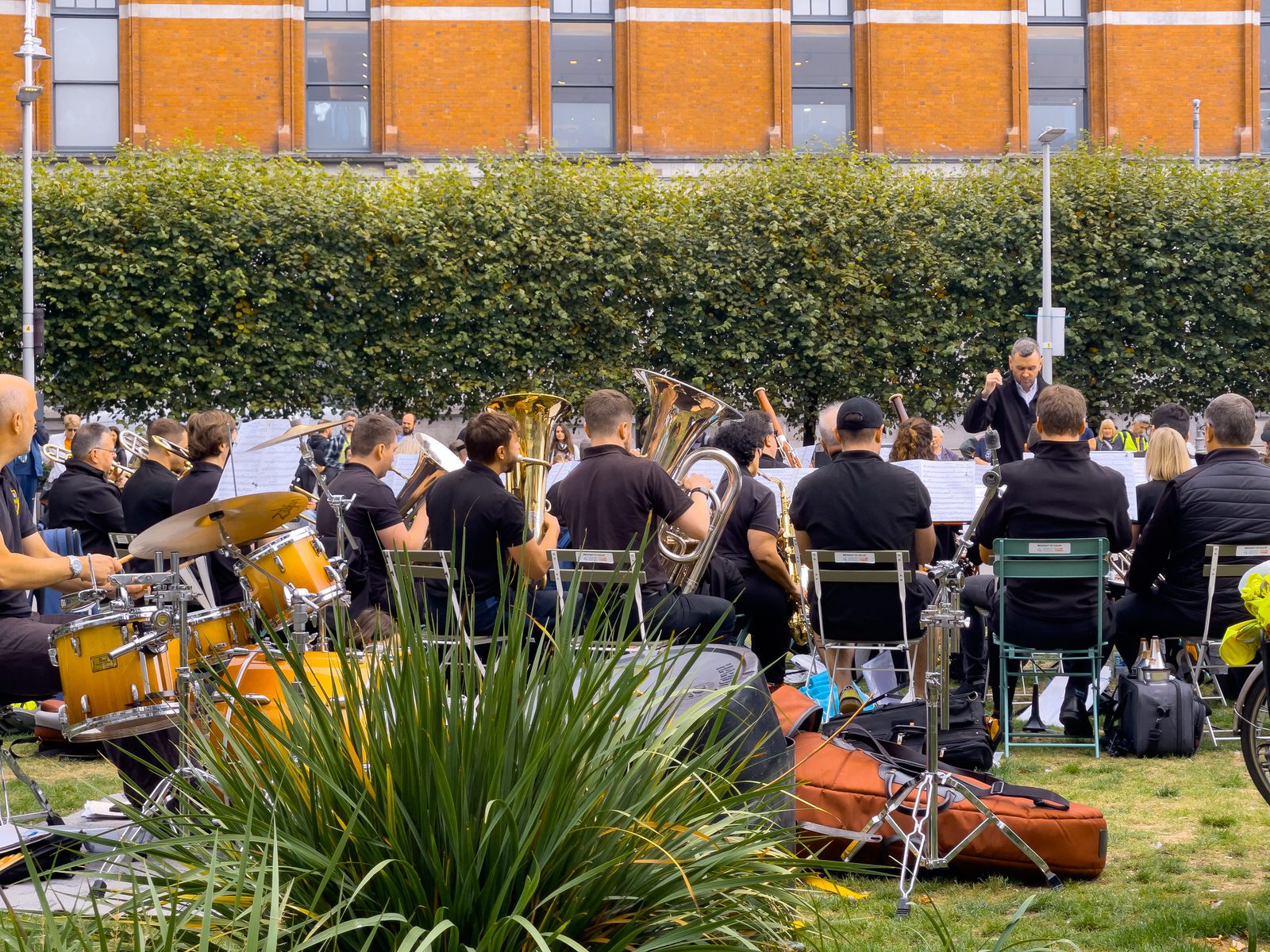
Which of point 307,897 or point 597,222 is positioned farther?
point 597,222

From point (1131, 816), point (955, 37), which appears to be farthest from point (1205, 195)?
point (1131, 816)

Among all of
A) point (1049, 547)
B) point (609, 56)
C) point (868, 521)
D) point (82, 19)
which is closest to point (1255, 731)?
point (1049, 547)

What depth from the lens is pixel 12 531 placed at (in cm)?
537

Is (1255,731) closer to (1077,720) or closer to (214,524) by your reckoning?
(1077,720)

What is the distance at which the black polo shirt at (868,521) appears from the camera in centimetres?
666

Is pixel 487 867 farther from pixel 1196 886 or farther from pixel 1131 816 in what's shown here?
pixel 1131 816

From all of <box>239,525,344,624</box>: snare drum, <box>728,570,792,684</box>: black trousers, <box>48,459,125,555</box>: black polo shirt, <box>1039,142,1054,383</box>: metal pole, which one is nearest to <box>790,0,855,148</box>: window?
<box>1039,142,1054,383</box>: metal pole

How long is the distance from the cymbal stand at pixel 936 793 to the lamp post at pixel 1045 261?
13.5 m

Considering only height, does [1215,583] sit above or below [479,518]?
below

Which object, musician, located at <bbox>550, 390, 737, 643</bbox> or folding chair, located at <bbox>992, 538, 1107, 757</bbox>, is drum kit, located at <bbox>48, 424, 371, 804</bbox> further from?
folding chair, located at <bbox>992, 538, 1107, 757</bbox>

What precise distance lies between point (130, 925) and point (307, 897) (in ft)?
1.01

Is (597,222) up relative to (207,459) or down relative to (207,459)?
up

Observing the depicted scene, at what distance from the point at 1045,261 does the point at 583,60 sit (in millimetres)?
11575

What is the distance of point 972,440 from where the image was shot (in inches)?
191
